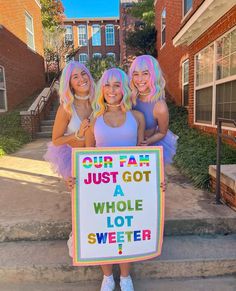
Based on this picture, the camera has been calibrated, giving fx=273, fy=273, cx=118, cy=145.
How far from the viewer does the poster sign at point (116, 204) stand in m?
2.00

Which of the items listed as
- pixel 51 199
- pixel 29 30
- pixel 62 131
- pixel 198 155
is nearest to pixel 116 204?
pixel 62 131

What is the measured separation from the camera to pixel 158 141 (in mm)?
2314

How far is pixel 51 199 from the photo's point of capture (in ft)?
11.5

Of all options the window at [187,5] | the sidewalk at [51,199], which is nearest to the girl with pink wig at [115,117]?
the sidewalk at [51,199]

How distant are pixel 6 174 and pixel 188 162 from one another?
10.7ft

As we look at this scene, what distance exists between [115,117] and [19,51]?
457 inches

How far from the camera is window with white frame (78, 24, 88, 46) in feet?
110

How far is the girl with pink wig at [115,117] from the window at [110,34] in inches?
1333

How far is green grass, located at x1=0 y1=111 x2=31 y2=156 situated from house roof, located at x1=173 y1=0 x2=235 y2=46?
5389 mm

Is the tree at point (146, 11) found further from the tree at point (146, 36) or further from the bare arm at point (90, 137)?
the bare arm at point (90, 137)

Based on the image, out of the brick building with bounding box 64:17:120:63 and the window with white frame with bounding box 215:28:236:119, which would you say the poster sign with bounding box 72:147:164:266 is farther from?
the brick building with bounding box 64:17:120:63

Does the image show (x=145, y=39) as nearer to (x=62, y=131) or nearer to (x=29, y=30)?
(x=29, y=30)

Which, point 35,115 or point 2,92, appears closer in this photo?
point 35,115

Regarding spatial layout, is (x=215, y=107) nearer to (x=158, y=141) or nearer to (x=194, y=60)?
(x=194, y=60)
